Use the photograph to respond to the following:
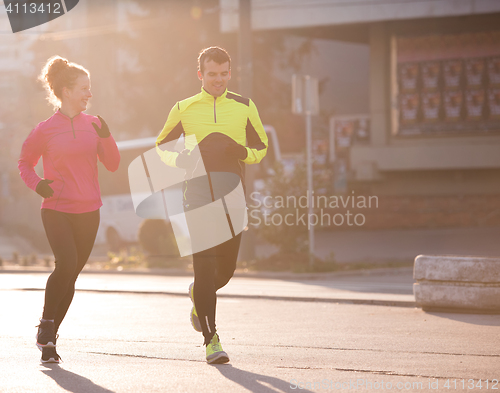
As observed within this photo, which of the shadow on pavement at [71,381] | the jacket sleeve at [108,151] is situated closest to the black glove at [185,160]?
the jacket sleeve at [108,151]

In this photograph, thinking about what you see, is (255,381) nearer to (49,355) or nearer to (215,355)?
(215,355)

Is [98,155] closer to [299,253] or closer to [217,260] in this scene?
[217,260]

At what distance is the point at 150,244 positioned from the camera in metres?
18.2

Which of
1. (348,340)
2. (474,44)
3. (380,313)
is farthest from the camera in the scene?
(474,44)

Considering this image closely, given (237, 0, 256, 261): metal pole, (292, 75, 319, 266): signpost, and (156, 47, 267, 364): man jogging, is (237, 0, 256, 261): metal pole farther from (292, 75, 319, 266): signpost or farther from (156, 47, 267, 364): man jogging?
(156, 47, 267, 364): man jogging

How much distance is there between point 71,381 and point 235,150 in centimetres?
177

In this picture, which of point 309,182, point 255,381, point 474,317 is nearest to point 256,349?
point 255,381

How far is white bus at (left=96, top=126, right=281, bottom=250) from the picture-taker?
24391 millimetres

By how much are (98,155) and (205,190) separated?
0.89 metres

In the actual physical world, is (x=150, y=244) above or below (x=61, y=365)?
below

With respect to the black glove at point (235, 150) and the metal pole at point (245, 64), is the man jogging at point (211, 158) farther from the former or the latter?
the metal pole at point (245, 64)

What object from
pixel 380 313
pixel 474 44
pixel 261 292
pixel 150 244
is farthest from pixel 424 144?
pixel 380 313

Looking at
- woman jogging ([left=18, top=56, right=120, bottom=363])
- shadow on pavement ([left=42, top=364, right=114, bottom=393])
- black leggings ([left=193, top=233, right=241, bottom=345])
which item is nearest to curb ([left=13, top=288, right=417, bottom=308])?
black leggings ([left=193, top=233, right=241, bottom=345])

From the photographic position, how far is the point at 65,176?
17.5 feet
